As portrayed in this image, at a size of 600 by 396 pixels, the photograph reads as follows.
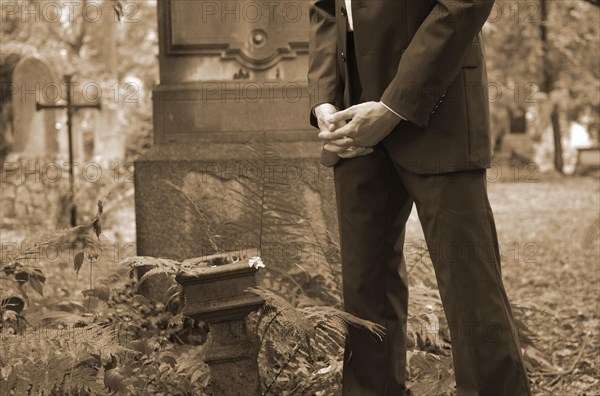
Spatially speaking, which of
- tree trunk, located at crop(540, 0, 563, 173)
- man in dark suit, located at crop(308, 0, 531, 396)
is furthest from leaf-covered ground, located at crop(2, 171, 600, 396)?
tree trunk, located at crop(540, 0, 563, 173)

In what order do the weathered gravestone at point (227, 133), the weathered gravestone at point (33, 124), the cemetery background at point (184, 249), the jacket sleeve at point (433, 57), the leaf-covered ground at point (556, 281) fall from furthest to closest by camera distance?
the weathered gravestone at point (33, 124) < the weathered gravestone at point (227, 133) < the leaf-covered ground at point (556, 281) < the cemetery background at point (184, 249) < the jacket sleeve at point (433, 57)

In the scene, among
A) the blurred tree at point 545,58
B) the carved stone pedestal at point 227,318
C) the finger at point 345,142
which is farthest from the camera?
the blurred tree at point 545,58

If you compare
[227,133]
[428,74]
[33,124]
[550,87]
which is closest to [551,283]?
[227,133]

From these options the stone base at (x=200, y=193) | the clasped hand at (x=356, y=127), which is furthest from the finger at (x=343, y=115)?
the stone base at (x=200, y=193)

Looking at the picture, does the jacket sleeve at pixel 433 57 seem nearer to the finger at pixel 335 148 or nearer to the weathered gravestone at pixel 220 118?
the finger at pixel 335 148

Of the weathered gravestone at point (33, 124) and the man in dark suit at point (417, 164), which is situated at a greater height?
the weathered gravestone at point (33, 124)

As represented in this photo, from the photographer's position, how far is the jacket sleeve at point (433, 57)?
2447mm

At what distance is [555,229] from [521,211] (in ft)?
6.89

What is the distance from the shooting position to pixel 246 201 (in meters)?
4.12

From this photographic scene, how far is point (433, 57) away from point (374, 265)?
783 millimetres

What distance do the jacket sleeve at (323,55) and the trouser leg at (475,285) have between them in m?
0.54

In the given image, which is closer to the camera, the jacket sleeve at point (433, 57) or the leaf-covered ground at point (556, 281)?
the jacket sleeve at point (433, 57)

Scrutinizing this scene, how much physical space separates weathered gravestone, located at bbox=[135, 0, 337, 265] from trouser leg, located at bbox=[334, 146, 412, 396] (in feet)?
6.13

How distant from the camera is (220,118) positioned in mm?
5016
